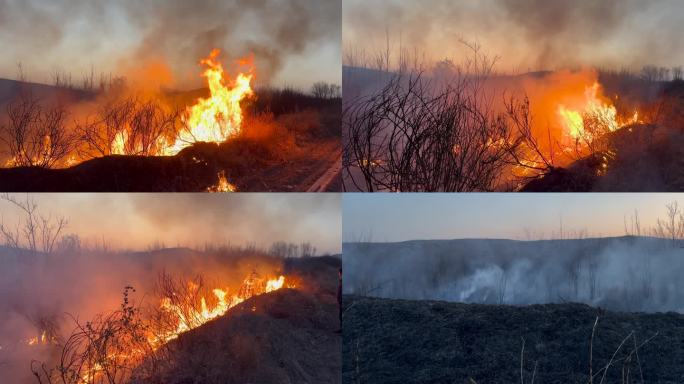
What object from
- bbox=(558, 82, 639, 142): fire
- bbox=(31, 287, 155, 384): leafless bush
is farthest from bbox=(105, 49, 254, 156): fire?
bbox=(558, 82, 639, 142): fire

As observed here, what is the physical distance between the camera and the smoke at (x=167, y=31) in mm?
5578

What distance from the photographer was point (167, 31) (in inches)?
220

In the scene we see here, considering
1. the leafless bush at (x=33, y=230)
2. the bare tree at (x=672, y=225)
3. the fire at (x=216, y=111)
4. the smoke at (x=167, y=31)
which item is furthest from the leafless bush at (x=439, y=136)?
the leafless bush at (x=33, y=230)

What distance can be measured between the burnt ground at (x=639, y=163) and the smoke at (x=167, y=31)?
71.5 inches

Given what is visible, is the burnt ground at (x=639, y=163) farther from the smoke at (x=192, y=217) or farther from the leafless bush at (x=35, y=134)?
the leafless bush at (x=35, y=134)

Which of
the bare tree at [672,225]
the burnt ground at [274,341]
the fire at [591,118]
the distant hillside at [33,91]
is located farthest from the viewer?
the bare tree at [672,225]

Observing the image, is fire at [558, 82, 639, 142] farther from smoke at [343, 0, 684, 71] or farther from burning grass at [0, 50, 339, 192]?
burning grass at [0, 50, 339, 192]

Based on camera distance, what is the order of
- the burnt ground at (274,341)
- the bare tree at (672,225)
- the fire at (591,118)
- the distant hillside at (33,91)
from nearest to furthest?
the burnt ground at (274,341) < the distant hillside at (33,91) < the fire at (591,118) < the bare tree at (672,225)

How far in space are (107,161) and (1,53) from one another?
99 centimetres

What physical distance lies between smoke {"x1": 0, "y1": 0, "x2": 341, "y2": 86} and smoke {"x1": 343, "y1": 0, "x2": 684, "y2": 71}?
309 mm

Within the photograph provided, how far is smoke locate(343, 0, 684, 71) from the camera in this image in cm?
561

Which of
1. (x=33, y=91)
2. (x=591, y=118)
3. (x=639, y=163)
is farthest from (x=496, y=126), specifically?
(x=33, y=91)

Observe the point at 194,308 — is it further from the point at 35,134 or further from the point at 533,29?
the point at 533,29

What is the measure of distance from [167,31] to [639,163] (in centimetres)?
323
